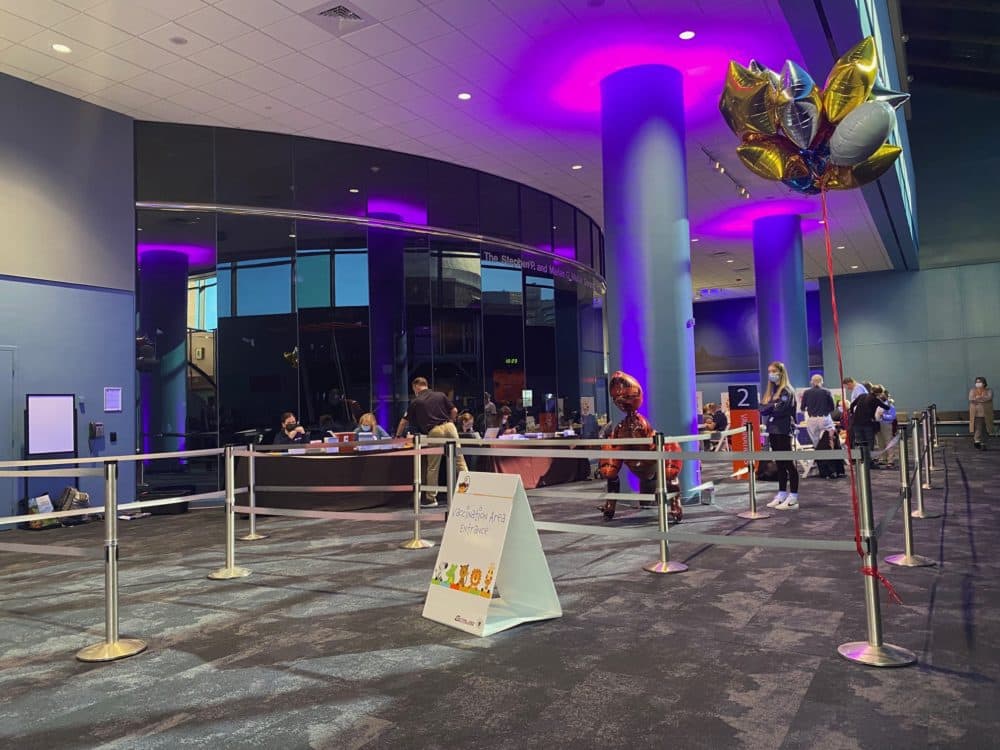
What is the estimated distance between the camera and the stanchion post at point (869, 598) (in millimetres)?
3482

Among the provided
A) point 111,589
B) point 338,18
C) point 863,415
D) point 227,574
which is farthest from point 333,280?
point 863,415

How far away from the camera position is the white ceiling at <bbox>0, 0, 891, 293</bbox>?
25.4ft

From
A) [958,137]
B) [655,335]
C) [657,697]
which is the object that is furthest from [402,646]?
[958,137]

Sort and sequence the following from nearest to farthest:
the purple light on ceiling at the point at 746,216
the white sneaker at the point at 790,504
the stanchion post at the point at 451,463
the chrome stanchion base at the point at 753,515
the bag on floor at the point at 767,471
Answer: the stanchion post at the point at 451,463 < the chrome stanchion base at the point at 753,515 < the white sneaker at the point at 790,504 < the bag on floor at the point at 767,471 < the purple light on ceiling at the point at 746,216

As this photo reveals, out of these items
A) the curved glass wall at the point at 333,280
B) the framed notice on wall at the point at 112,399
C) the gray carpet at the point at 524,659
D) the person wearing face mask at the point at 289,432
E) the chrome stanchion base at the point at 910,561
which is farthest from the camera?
the curved glass wall at the point at 333,280

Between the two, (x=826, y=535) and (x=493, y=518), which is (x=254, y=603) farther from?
(x=826, y=535)

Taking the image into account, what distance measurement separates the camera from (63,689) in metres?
3.51

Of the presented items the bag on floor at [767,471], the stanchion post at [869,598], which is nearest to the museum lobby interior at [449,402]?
the stanchion post at [869,598]

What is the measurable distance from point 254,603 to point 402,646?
1.57 metres

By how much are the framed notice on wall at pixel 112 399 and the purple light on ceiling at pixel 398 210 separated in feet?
16.1

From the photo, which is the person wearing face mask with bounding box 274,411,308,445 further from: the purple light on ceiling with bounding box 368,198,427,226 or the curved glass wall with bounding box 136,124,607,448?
the purple light on ceiling with bounding box 368,198,427,226

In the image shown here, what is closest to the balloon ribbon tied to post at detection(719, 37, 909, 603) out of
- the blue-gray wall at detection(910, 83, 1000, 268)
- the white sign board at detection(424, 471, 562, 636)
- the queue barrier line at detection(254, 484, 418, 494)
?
the white sign board at detection(424, 471, 562, 636)

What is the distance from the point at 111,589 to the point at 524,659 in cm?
239

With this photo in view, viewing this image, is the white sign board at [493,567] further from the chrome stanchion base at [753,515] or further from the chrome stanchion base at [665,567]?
the chrome stanchion base at [753,515]
